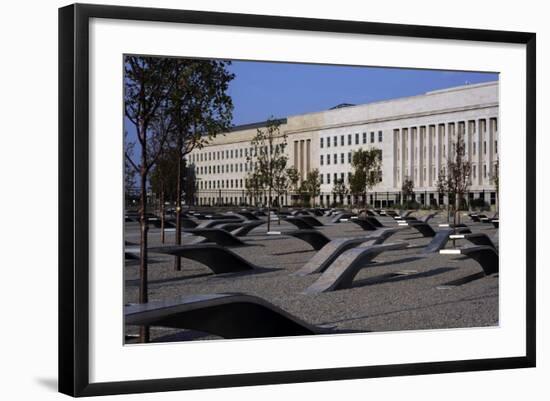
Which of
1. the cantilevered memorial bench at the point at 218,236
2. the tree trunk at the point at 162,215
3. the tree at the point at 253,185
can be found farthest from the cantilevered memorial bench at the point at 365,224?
the tree trunk at the point at 162,215

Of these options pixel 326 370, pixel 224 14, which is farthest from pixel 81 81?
pixel 326 370

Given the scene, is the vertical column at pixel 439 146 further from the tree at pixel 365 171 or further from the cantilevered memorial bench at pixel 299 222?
the cantilevered memorial bench at pixel 299 222

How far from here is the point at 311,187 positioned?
14406 mm

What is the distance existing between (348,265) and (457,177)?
2245mm

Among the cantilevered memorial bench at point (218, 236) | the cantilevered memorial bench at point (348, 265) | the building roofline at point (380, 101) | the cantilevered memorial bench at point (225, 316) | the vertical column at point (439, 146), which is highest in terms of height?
the building roofline at point (380, 101)

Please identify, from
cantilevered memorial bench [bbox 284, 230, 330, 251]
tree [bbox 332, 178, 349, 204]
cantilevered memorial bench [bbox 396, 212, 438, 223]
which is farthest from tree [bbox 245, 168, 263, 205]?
cantilevered memorial bench [bbox 396, 212, 438, 223]

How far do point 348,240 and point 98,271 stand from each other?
5.00 m

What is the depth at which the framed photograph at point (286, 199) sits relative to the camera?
11.9 metres

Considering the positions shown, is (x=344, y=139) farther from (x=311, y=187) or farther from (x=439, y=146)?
(x=439, y=146)

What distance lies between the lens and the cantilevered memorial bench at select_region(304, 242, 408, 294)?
15414 millimetres

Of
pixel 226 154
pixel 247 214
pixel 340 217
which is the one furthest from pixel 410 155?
pixel 226 154

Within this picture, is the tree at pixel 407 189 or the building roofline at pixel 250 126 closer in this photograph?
the building roofline at pixel 250 126

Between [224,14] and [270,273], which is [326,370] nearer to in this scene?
[270,273]

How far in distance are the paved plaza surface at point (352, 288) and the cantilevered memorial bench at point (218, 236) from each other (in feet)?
0.37
